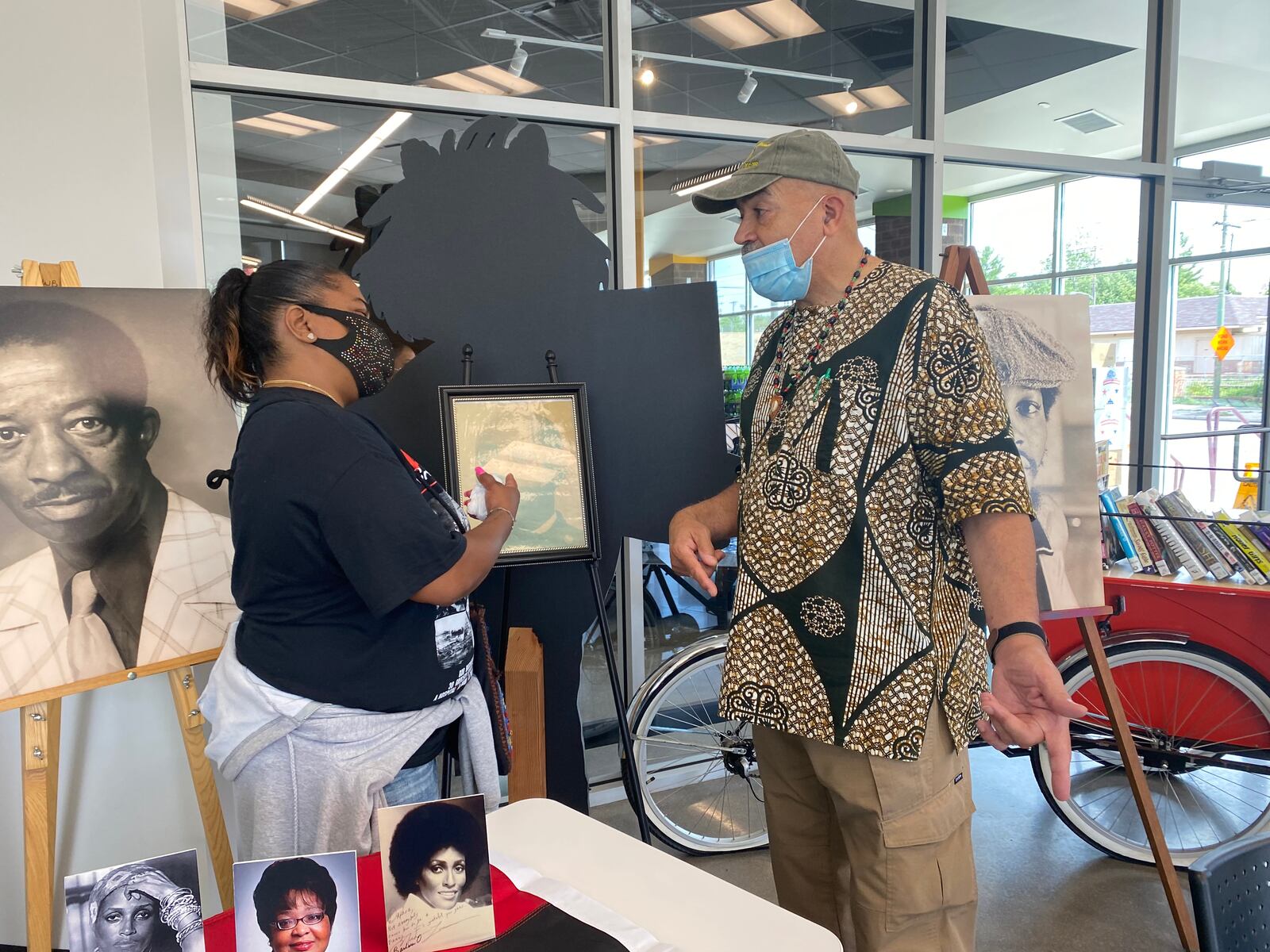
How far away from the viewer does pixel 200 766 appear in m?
1.85

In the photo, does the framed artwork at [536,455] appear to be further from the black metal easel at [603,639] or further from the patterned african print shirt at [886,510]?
the patterned african print shirt at [886,510]

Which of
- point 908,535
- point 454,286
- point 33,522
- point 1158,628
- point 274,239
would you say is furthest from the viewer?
point 1158,628

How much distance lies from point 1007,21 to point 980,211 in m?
0.76

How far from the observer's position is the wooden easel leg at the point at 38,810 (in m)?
1.64

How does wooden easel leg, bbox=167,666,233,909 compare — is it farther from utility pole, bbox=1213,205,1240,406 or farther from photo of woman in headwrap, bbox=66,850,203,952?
utility pole, bbox=1213,205,1240,406

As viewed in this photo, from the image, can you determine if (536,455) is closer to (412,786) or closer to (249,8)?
(412,786)

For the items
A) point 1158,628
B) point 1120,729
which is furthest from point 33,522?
point 1158,628

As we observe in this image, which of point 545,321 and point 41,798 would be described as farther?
point 545,321

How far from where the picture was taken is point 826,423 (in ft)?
4.64

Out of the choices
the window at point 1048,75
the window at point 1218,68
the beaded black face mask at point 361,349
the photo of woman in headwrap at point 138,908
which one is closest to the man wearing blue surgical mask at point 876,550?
the beaded black face mask at point 361,349

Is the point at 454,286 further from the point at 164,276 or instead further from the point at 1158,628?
the point at 1158,628

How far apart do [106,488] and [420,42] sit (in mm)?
1601

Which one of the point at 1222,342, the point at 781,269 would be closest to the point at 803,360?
the point at 781,269

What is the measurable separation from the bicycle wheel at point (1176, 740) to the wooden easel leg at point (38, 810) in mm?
2506
